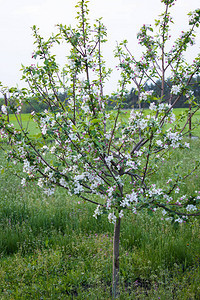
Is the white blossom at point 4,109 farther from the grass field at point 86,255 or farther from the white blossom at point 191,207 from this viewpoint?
the white blossom at point 191,207

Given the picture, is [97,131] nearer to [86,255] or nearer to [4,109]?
[4,109]

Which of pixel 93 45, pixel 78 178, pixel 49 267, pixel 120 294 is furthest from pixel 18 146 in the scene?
pixel 120 294

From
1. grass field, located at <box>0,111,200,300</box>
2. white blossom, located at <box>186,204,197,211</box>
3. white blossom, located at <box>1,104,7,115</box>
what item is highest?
white blossom, located at <box>1,104,7,115</box>

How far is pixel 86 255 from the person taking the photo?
4215 mm

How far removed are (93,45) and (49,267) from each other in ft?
10.1

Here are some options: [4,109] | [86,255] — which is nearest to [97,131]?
[4,109]

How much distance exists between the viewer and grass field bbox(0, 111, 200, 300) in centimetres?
337

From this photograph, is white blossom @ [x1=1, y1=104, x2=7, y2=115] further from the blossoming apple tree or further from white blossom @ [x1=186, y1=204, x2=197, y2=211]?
white blossom @ [x1=186, y1=204, x2=197, y2=211]

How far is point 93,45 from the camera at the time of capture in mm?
3188

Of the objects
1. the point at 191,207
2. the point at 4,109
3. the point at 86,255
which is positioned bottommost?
the point at 86,255

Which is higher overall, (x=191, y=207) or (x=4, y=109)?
(x=4, y=109)

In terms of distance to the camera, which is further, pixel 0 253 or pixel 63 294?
pixel 0 253

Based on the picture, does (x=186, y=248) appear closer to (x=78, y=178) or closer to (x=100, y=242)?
(x=100, y=242)

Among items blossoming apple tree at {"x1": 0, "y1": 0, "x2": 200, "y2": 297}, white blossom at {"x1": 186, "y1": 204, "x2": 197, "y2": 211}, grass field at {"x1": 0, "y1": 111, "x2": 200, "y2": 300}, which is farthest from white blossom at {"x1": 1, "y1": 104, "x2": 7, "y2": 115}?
white blossom at {"x1": 186, "y1": 204, "x2": 197, "y2": 211}
